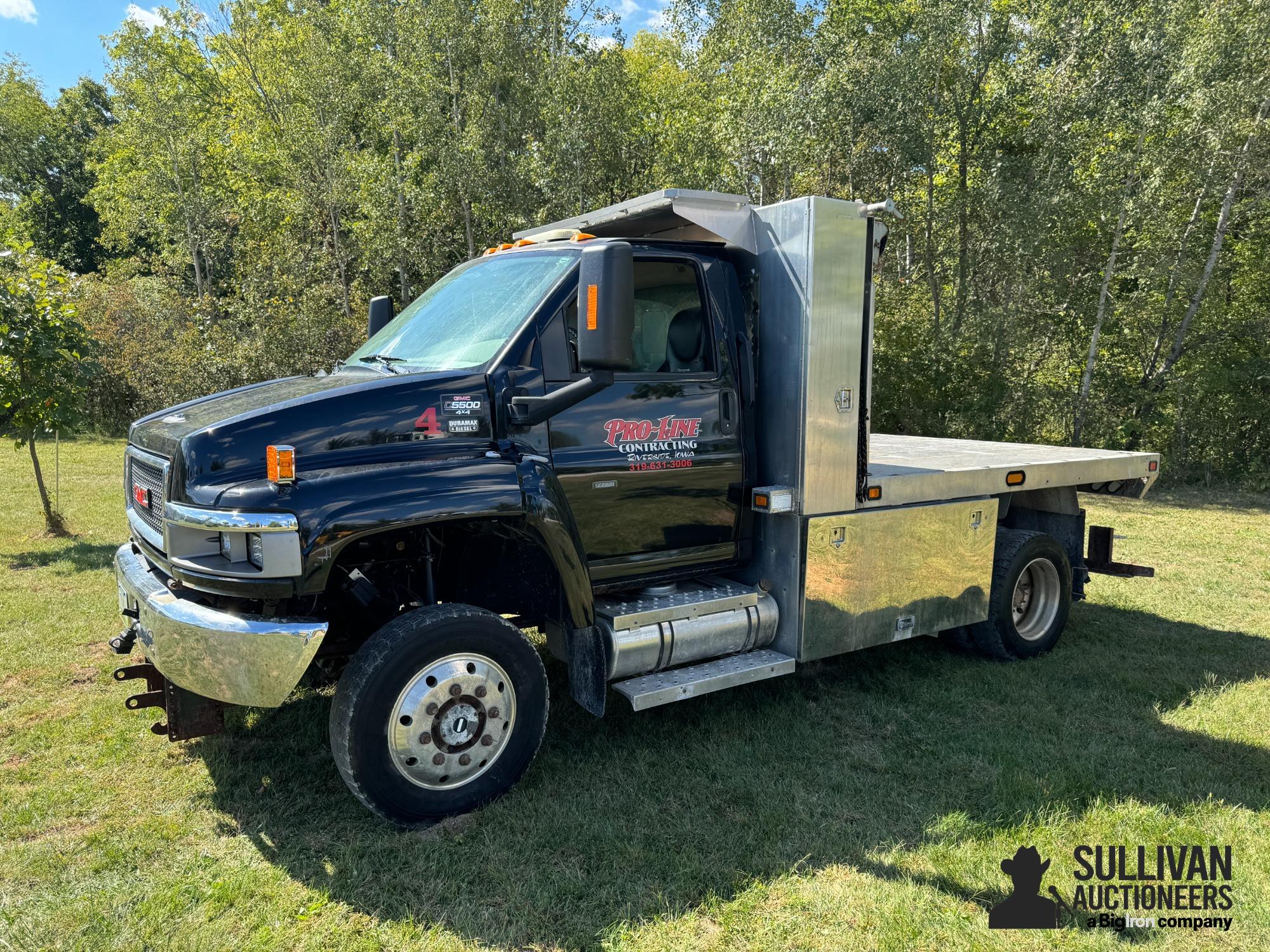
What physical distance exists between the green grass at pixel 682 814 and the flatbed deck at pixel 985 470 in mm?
1253

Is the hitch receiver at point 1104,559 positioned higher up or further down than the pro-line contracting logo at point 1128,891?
higher up

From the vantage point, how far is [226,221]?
29.7 m

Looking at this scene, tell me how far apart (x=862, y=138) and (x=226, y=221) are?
2262 cm

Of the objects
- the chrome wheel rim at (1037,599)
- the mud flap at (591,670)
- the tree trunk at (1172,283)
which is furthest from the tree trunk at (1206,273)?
the mud flap at (591,670)

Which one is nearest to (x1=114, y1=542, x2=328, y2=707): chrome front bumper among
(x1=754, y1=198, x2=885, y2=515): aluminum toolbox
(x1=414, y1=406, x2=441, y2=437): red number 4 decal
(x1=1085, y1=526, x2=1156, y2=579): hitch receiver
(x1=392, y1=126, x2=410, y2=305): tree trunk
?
(x1=414, y1=406, x2=441, y2=437): red number 4 decal

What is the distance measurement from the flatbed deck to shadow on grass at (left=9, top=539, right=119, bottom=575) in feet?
23.5

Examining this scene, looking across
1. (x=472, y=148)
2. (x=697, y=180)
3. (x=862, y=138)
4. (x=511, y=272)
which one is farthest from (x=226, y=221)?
(x=511, y=272)

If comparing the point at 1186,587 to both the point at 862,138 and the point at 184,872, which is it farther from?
the point at 862,138

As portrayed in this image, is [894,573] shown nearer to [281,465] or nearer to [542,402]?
[542,402]

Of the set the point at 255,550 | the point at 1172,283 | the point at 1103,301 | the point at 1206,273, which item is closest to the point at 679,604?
the point at 255,550

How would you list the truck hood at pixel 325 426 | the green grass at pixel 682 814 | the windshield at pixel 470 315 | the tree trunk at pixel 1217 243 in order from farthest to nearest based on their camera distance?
the tree trunk at pixel 1217 243, the windshield at pixel 470 315, the truck hood at pixel 325 426, the green grass at pixel 682 814

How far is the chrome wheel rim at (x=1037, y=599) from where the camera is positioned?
6145 millimetres

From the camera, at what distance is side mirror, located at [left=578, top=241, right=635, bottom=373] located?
3.59 metres

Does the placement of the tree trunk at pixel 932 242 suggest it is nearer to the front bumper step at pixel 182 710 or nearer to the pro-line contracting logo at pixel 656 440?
the pro-line contracting logo at pixel 656 440
